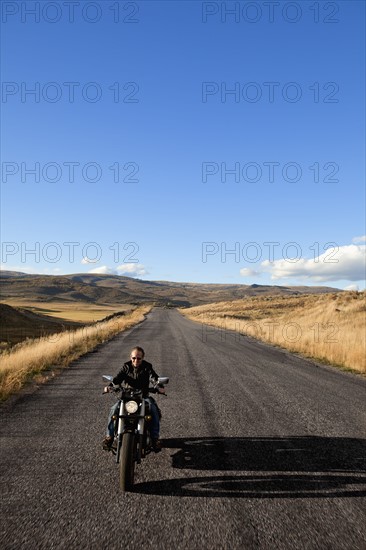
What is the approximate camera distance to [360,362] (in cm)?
1612

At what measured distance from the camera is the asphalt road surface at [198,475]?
158 inches

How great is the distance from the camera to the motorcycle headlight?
207 inches

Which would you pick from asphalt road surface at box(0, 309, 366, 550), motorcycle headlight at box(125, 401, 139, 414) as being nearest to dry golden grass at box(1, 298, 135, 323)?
asphalt road surface at box(0, 309, 366, 550)

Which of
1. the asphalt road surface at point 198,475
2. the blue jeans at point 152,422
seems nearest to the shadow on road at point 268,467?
the asphalt road surface at point 198,475

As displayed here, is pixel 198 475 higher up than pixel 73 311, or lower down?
higher up

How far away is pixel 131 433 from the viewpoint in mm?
5109

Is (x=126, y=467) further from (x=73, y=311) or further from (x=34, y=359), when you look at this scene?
(x=73, y=311)

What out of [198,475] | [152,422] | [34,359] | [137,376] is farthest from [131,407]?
[34,359]

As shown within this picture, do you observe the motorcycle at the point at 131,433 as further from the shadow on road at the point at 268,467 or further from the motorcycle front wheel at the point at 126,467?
the shadow on road at the point at 268,467

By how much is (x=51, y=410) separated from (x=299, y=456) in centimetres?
516

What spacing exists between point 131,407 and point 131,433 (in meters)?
0.32

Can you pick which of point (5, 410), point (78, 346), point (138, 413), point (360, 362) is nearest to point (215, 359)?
point (360, 362)

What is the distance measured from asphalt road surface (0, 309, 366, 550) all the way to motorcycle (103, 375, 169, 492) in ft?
0.82

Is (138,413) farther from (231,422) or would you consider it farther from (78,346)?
(78,346)
